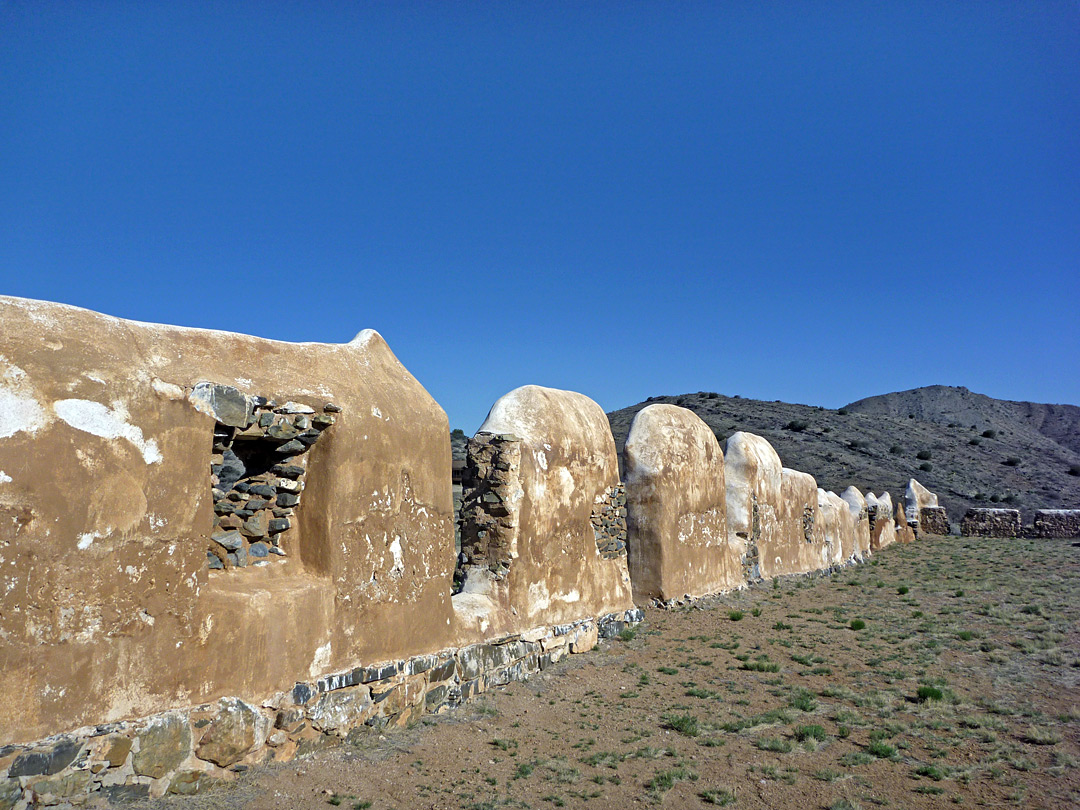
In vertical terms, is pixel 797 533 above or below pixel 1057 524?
above

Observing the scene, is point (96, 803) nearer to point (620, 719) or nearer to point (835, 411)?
point (620, 719)

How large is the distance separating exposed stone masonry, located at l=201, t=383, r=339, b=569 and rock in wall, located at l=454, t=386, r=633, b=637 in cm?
224

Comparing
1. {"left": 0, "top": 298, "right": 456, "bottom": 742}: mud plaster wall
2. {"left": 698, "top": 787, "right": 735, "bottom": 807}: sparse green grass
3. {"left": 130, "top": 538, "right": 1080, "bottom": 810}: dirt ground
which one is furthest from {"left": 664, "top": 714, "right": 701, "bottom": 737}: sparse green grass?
{"left": 0, "top": 298, "right": 456, "bottom": 742}: mud plaster wall

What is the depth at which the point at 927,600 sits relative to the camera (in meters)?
13.0

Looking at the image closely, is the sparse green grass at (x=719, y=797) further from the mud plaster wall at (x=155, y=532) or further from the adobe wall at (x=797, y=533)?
the adobe wall at (x=797, y=533)

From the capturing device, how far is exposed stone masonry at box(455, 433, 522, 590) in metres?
7.42

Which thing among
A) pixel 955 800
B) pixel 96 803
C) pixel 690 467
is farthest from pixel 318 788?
pixel 690 467

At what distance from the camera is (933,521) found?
30.2 metres

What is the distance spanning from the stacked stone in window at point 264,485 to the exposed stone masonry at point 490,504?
8.12 ft

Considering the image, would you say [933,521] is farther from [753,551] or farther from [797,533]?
[753,551]

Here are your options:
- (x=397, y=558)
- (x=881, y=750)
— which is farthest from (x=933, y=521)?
(x=397, y=558)

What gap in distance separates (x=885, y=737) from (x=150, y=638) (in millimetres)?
5446

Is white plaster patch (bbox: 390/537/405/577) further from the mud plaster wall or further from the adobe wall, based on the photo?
the adobe wall

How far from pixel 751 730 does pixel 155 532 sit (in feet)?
16.1
